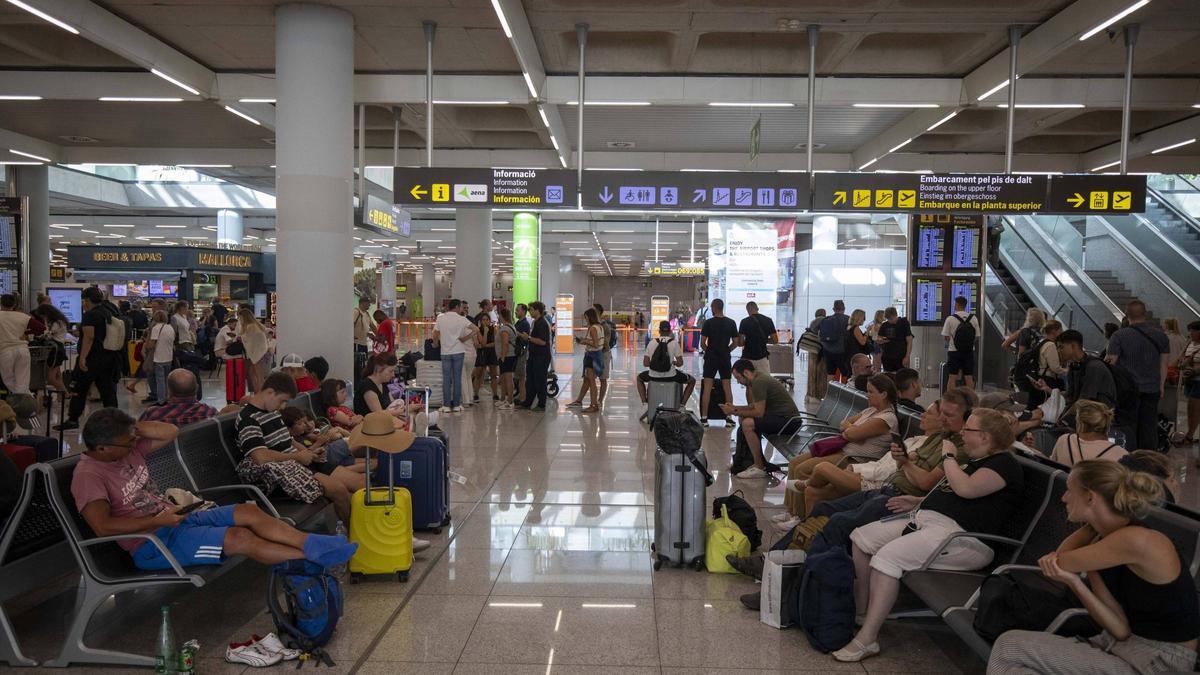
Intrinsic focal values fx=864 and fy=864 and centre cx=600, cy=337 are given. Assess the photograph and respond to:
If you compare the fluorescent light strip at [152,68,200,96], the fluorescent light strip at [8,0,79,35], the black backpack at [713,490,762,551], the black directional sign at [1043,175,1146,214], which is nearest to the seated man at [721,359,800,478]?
the black backpack at [713,490,762,551]

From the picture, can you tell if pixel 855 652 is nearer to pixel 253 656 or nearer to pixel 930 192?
pixel 253 656

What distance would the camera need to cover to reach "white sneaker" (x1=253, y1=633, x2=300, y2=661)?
3992 mm

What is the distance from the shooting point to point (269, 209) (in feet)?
90.8

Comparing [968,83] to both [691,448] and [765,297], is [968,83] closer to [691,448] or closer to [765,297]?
[691,448]

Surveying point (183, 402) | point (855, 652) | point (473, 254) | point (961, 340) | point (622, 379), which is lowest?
point (622, 379)

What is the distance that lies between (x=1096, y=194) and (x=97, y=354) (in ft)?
40.9

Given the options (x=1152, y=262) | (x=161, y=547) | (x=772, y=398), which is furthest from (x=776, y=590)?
(x=1152, y=262)

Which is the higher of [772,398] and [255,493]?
[772,398]

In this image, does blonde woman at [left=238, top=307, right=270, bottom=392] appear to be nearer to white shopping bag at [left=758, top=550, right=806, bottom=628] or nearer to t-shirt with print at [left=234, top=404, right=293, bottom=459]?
t-shirt with print at [left=234, top=404, right=293, bottom=459]

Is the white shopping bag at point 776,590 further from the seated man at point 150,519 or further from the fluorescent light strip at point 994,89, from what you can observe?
the fluorescent light strip at point 994,89

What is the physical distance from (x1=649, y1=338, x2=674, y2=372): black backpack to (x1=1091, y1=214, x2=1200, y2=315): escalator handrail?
10.5 metres

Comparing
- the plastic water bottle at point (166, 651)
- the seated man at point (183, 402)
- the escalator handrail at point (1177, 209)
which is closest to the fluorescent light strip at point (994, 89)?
the escalator handrail at point (1177, 209)

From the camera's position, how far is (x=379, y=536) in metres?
5.14

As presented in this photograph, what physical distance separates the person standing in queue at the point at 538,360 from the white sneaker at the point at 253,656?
971cm
